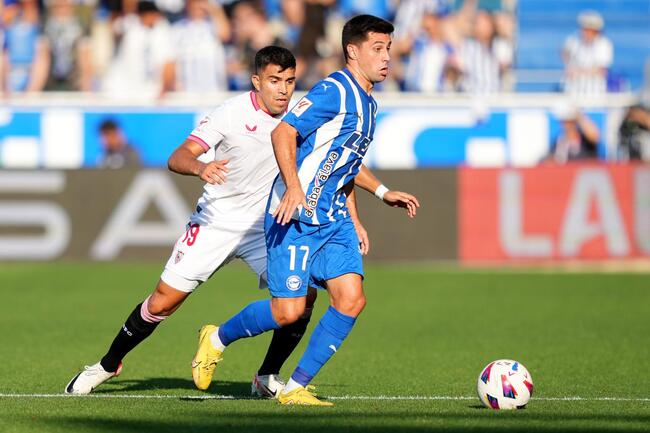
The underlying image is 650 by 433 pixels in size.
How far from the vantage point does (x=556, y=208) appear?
60.7ft

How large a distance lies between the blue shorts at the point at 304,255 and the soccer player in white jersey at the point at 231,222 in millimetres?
769

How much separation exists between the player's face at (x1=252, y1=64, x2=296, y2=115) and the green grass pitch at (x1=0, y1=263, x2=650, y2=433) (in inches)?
73.2

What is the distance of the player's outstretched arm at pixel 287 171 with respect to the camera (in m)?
6.82

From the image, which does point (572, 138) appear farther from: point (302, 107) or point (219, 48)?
point (302, 107)

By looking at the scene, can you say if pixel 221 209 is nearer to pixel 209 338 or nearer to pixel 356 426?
pixel 209 338

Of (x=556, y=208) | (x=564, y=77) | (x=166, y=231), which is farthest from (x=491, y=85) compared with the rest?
(x=166, y=231)

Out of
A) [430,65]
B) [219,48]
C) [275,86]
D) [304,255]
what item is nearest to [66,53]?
[219,48]

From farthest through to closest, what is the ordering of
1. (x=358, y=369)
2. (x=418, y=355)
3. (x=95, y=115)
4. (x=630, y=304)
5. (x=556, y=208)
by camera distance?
1. (x=95, y=115)
2. (x=556, y=208)
3. (x=630, y=304)
4. (x=418, y=355)
5. (x=358, y=369)

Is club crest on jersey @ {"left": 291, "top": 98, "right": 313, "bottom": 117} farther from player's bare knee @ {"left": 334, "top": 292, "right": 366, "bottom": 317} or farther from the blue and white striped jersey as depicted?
player's bare knee @ {"left": 334, "top": 292, "right": 366, "bottom": 317}

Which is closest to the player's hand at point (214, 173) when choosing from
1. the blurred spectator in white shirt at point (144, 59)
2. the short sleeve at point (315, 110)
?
the short sleeve at point (315, 110)

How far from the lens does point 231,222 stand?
8.09m

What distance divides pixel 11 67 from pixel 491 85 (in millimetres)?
8315

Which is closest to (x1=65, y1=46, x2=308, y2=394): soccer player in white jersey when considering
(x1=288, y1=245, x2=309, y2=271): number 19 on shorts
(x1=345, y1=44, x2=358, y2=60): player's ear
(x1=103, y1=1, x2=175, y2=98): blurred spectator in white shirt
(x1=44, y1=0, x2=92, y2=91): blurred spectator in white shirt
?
(x1=345, y1=44, x2=358, y2=60): player's ear

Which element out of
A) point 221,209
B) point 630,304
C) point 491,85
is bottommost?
point 630,304
